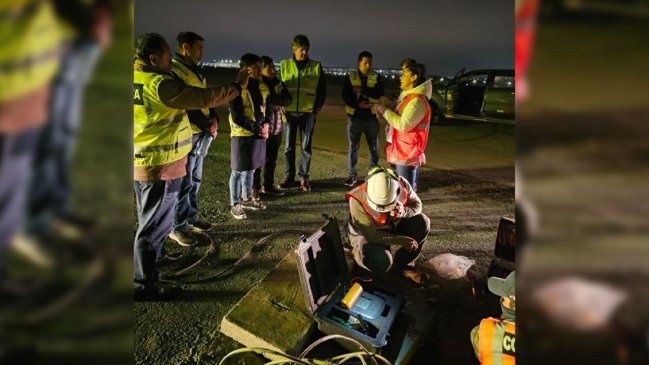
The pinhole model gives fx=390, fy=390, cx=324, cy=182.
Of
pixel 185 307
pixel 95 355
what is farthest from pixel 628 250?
pixel 185 307

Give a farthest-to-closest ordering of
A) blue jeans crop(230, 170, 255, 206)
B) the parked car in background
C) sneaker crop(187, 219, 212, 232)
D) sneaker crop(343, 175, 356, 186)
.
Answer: the parked car in background
sneaker crop(343, 175, 356, 186)
blue jeans crop(230, 170, 255, 206)
sneaker crop(187, 219, 212, 232)

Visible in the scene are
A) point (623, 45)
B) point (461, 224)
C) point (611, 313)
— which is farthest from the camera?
point (461, 224)

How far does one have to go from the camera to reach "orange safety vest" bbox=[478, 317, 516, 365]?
6.77ft

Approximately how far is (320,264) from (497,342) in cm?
125

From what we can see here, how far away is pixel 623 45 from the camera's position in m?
0.68

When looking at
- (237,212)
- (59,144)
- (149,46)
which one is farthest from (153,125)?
(237,212)

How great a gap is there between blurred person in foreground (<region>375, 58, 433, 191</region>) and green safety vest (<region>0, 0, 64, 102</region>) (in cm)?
323

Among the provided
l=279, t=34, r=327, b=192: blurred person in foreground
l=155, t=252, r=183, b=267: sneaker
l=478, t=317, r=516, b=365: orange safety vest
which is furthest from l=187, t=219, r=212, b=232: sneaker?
l=478, t=317, r=516, b=365: orange safety vest

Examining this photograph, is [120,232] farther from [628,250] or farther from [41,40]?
[628,250]

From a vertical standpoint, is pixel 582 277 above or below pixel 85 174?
below

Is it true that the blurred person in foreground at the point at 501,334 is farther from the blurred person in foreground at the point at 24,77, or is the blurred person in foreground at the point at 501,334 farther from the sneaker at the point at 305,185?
the sneaker at the point at 305,185

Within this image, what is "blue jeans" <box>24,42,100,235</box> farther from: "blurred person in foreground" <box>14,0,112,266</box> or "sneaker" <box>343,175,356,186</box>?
"sneaker" <box>343,175,356,186</box>

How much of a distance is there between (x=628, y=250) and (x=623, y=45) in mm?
394

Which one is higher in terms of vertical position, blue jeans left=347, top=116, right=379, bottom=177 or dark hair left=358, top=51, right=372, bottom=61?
dark hair left=358, top=51, right=372, bottom=61
